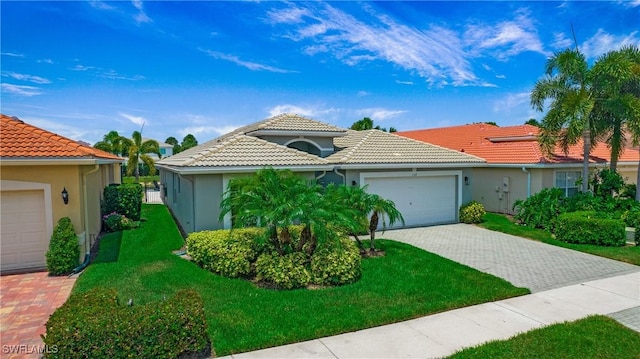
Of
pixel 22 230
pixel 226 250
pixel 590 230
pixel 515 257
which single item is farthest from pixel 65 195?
pixel 590 230

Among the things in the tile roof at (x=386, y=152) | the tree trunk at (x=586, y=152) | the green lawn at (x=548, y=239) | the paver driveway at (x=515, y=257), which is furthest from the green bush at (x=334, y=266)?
the tree trunk at (x=586, y=152)

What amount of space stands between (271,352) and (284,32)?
1390cm

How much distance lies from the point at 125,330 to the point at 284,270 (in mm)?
3986

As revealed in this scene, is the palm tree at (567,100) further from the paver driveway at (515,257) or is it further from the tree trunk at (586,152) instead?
the paver driveway at (515,257)

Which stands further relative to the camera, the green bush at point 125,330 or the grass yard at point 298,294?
the grass yard at point 298,294

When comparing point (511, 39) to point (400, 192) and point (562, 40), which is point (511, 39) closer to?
point (562, 40)

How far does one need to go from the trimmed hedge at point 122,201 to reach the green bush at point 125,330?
12.2 meters

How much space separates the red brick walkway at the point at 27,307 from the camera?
6113 mm

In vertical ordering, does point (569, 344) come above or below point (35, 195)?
below

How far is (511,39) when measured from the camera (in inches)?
678

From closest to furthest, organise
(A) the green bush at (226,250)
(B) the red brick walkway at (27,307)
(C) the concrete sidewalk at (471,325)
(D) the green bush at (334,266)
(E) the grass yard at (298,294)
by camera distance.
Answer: (C) the concrete sidewalk at (471,325)
(B) the red brick walkway at (27,307)
(E) the grass yard at (298,294)
(D) the green bush at (334,266)
(A) the green bush at (226,250)

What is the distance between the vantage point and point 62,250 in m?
9.77

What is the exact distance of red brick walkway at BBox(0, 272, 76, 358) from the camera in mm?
6113

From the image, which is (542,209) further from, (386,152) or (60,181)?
(60,181)
